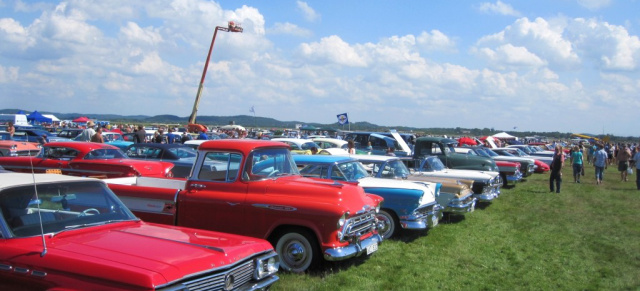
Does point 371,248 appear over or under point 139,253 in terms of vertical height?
under

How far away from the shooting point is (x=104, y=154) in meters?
12.9

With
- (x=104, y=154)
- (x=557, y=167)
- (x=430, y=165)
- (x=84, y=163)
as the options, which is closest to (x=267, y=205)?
(x=84, y=163)

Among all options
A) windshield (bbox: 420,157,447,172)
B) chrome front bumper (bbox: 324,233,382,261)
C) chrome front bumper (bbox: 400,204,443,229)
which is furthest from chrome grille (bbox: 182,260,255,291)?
windshield (bbox: 420,157,447,172)

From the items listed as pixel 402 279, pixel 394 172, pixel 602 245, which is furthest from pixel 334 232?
pixel 602 245

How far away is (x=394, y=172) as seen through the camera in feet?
35.8

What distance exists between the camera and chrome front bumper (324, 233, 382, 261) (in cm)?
618

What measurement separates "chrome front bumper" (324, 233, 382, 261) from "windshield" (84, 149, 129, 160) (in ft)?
28.3

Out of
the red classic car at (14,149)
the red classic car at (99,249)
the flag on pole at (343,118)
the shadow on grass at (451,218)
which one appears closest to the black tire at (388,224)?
the shadow on grass at (451,218)

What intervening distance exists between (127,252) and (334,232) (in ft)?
9.83

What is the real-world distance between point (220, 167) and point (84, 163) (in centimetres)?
700

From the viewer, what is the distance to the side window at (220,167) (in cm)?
694

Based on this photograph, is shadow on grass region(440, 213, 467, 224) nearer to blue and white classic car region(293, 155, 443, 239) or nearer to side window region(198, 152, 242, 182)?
blue and white classic car region(293, 155, 443, 239)

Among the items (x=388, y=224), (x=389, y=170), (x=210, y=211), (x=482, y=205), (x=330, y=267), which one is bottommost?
(x=482, y=205)

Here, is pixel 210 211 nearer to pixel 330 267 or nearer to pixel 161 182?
pixel 161 182
